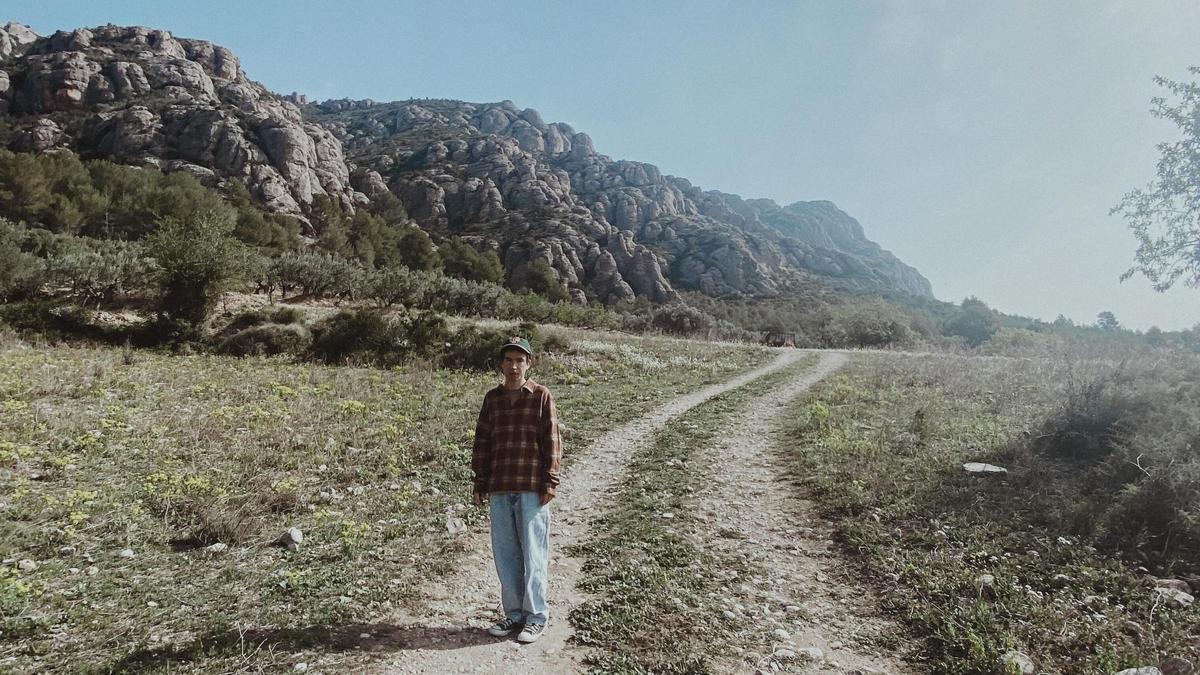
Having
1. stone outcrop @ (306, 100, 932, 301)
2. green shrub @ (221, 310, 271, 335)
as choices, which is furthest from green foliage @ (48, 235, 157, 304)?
stone outcrop @ (306, 100, 932, 301)

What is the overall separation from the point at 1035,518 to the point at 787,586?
163 inches

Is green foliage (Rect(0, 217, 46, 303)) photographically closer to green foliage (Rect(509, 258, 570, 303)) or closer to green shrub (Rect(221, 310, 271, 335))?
green shrub (Rect(221, 310, 271, 335))

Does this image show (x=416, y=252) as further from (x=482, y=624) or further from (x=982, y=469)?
(x=482, y=624)

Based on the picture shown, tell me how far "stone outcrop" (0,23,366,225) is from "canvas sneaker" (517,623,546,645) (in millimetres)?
88999

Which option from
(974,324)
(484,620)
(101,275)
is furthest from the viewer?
(974,324)

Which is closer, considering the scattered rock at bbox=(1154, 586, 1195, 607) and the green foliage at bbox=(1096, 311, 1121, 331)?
the scattered rock at bbox=(1154, 586, 1195, 607)

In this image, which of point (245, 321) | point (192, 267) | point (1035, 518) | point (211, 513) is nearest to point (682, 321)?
point (245, 321)

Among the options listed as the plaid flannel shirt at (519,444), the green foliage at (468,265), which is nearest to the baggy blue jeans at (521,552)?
the plaid flannel shirt at (519,444)

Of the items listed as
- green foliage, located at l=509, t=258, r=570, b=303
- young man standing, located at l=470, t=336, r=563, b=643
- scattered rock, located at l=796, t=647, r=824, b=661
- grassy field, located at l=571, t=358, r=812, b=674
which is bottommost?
scattered rock, located at l=796, t=647, r=824, b=661

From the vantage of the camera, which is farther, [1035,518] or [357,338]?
[357,338]

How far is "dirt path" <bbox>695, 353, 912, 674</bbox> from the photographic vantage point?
4406mm

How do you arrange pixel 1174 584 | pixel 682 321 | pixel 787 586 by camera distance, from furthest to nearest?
pixel 682 321, pixel 787 586, pixel 1174 584

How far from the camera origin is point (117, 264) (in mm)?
25766

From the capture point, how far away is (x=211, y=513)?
6.15 metres
